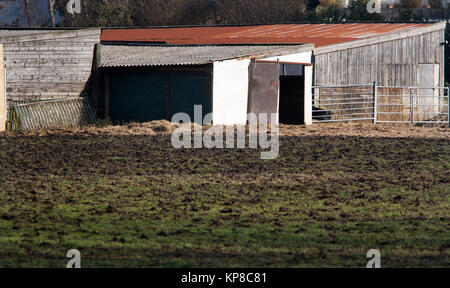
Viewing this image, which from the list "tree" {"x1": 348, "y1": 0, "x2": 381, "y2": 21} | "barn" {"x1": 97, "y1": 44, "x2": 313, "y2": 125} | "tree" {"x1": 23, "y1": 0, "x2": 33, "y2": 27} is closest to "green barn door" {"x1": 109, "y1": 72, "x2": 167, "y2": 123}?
"barn" {"x1": 97, "y1": 44, "x2": 313, "y2": 125}

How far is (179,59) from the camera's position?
23.2m

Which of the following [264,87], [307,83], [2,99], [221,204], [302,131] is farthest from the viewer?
[307,83]

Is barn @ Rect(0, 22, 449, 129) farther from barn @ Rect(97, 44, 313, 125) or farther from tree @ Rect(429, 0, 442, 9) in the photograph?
tree @ Rect(429, 0, 442, 9)

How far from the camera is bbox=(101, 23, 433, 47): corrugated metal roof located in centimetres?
2886

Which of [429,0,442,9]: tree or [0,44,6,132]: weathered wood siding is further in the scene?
[429,0,442,9]: tree

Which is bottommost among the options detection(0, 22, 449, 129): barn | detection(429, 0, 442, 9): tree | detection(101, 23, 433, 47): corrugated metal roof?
detection(0, 22, 449, 129): barn

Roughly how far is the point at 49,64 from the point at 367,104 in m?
10.5

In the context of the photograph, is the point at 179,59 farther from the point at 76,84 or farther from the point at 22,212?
the point at 22,212

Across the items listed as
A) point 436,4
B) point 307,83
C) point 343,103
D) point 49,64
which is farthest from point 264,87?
point 436,4

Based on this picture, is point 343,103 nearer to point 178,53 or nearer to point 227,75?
point 227,75

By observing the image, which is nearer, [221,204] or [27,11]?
[221,204]

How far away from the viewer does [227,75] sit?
21.8 m

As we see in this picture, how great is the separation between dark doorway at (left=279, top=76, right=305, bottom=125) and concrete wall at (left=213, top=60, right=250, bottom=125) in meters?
2.77
